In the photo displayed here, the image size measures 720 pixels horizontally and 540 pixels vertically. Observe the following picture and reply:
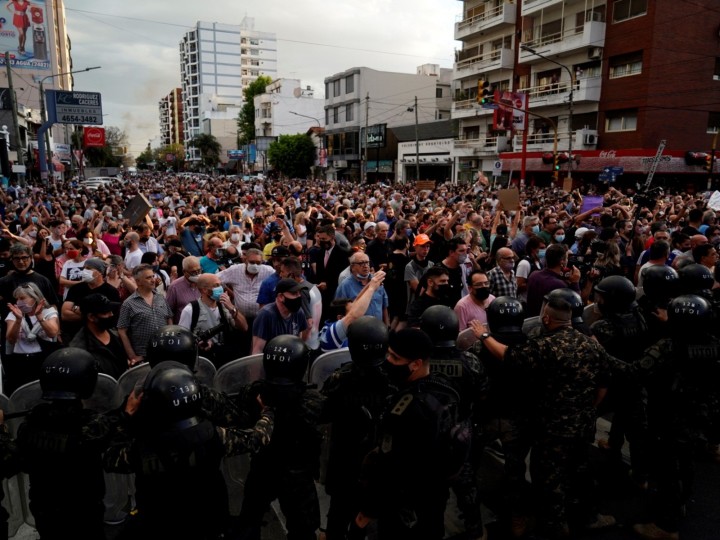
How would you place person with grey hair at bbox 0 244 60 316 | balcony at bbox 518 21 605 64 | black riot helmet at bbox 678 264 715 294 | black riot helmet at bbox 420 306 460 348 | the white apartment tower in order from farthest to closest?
the white apartment tower → balcony at bbox 518 21 605 64 → person with grey hair at bbox 0 244 60 316 → black riot helmet at bbox 678 264 715 294 → black riot helmet at bbox 420 306 460 348

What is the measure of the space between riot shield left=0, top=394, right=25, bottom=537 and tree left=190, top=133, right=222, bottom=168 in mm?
107472

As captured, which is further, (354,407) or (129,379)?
(129,379)

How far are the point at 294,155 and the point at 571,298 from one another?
226ft

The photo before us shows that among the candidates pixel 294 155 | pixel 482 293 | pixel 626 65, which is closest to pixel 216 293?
pixel 482 293

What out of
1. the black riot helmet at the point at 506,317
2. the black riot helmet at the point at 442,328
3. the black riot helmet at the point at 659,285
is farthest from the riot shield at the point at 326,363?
the black riot helmet at the point at 659,285

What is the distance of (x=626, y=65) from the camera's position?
32688 mm

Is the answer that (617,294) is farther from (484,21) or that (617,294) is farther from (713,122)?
(484,21)

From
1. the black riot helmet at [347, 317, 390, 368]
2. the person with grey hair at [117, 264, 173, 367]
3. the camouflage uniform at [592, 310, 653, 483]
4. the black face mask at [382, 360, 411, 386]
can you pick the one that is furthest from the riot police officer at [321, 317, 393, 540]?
the person with grey hair at [117, 264, 173, 367]

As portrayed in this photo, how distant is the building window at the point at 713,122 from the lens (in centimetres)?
3306

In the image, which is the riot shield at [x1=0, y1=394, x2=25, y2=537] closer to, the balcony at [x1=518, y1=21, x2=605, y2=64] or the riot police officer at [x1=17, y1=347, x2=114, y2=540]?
the riot police officer at [x1=17, y1=347, x2=114, y2=540]

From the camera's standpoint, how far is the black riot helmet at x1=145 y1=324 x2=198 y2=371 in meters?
3.09

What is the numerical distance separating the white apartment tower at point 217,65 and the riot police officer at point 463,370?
13011 centimetres

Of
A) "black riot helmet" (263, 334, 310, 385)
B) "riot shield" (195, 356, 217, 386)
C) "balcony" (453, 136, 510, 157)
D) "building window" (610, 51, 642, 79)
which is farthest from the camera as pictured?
"balcony" (453, 136, 510, 157)

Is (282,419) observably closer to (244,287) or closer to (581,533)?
(581,533)
